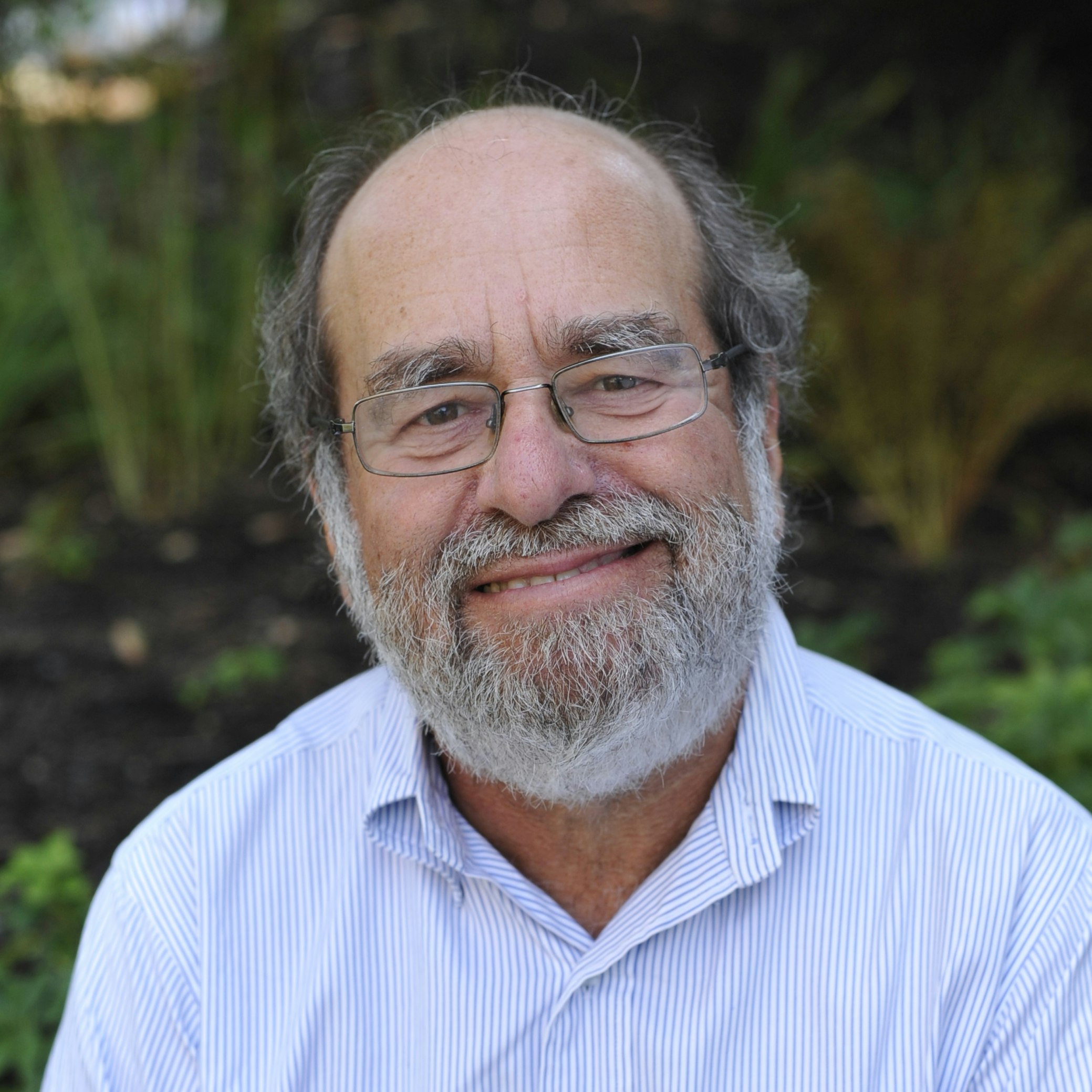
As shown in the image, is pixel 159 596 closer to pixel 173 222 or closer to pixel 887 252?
pixel 173 222

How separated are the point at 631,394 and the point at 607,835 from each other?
28.0 inches

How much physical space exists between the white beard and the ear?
0.30 m

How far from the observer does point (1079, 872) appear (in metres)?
1.63

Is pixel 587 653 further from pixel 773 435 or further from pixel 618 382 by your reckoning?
pixel 773 435

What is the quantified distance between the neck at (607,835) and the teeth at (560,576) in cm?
36

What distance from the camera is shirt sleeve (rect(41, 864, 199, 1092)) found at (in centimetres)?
169

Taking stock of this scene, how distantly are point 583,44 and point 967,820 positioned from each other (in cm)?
577

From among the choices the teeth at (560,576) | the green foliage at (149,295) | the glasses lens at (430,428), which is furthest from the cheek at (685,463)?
the green foliage at (149,295)

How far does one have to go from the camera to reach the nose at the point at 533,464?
1.61 m

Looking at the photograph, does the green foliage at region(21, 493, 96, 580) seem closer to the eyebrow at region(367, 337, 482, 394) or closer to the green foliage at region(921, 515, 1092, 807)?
the eyebrow at region(367, 337, 482, 394)

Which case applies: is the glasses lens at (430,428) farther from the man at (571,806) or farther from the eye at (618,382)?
the eye at (618,382)

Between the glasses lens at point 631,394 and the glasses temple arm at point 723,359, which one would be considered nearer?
the glasses lens at point 631,394

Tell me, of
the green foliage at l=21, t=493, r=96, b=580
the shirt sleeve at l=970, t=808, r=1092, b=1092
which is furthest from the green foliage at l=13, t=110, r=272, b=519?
the shirt sleeve at l=970, t=808, r=1092, b=1092

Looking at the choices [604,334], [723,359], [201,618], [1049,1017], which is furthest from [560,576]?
[201,618]
